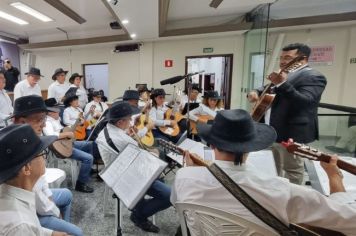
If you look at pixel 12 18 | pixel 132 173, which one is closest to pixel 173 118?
pixel 132 173

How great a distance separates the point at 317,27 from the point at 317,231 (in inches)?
200

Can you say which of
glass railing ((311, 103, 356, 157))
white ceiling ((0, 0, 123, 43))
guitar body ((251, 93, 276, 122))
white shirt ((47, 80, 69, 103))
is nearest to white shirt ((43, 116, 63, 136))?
white shirt ((47, 80, 69, 103))

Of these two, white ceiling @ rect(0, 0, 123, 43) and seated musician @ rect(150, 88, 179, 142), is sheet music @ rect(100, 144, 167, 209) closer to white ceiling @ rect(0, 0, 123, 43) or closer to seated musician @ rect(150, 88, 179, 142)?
seated musician @ rect(150, 88, 179, 142)

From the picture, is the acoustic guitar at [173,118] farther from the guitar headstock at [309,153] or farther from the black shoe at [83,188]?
the guitar headstock at [309,153]

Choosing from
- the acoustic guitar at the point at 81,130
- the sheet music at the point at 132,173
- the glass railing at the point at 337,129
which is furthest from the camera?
the acoustic guitar at the point at 81,130

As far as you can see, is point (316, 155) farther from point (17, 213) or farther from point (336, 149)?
point (336, 149)

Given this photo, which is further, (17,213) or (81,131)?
(81,131)

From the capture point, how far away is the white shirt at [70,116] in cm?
328

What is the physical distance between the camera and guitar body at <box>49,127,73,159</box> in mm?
2291

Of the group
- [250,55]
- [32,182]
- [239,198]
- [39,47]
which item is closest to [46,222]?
[32,182]

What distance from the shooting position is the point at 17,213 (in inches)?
32.3

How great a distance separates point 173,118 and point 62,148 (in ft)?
6.61

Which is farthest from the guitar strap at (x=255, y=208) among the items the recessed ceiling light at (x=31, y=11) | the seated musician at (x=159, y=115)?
the recessed ceiling light at (x=31, y=11)

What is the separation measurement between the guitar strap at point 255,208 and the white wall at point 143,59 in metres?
5.16
